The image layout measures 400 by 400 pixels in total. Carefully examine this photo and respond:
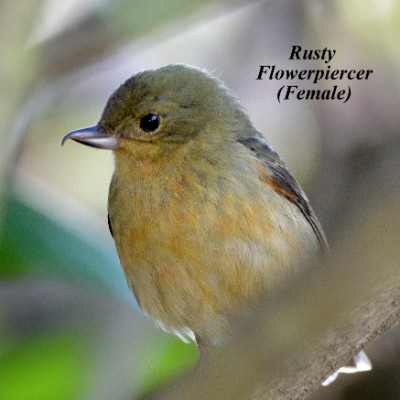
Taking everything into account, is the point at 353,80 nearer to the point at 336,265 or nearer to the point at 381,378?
the point at 381,378

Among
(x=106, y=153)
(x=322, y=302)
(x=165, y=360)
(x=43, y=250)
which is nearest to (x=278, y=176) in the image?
(x=165, y=360)

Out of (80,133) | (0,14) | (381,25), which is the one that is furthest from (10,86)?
(381,25)

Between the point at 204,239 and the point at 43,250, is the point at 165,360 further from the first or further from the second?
the point at 43,250

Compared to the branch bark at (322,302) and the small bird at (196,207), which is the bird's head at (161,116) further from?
the branch bark at (322,302)

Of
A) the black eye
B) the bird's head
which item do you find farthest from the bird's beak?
the black eye

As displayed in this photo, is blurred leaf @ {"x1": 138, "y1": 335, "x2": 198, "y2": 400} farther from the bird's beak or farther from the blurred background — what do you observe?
the bird's beak

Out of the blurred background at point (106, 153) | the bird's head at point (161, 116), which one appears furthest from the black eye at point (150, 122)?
the blurred background at point (106, 153)

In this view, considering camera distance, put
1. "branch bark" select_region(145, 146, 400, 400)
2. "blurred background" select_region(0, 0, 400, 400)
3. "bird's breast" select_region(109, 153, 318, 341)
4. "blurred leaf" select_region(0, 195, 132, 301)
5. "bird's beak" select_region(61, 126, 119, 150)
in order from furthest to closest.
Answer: "bird's beak" select_region(61, 126, 119, 150) < "bird's breast" select_region(109, 153, 318, 341) < "blurred leaf" select_region(0, 195, 132, 301) < "blurred background" select_region(0, 0, 400, 400) < "branch bark" select_region(145, 146, 400, 400)
